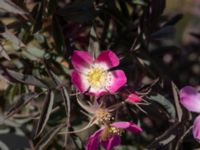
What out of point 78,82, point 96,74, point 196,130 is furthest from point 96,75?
point 196,130

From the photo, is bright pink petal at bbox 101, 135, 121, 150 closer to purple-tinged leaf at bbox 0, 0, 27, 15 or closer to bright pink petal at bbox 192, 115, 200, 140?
bright pink petal at bbox 192, 115, 200, 140

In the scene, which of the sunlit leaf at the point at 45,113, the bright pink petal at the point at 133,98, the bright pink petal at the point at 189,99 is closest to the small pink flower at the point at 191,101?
the bright pink petal at the point at 189,99

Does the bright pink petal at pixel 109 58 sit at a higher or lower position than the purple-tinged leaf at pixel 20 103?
higher

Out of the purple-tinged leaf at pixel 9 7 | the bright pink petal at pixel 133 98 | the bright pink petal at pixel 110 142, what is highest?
the purple-tinged leaf at pixel 9 7

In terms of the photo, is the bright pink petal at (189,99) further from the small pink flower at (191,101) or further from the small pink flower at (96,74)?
the small pink flower at (96,74)

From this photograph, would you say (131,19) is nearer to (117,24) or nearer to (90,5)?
(117,24)

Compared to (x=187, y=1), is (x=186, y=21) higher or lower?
higher

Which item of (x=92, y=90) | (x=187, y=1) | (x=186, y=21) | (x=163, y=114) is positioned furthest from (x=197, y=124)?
(x=187, y=1)
